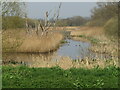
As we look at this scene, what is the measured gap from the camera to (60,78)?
582 cm

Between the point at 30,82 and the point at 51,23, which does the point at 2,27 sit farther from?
the point at 51,23

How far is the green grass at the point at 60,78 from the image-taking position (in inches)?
206

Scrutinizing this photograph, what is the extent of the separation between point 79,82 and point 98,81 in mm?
420

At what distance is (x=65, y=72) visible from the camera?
21.2ft

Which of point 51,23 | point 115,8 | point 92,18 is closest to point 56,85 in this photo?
point 115,8

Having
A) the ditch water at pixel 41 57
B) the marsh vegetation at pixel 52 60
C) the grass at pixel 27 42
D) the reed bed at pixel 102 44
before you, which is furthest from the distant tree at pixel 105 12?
the grass at pixel 27 42

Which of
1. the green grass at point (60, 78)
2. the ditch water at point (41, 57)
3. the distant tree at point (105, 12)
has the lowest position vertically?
the ditch water at point (41, 57)

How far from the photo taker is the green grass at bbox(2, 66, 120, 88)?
5.24m

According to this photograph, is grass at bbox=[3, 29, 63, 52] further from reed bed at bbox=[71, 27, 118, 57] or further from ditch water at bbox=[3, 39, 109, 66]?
reed bed at bbox=[71, 27, 118, 57]

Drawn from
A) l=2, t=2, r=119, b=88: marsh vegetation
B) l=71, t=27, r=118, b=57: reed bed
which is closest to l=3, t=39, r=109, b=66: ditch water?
l=2, t=2, r=119, b=88: marsh vegetation

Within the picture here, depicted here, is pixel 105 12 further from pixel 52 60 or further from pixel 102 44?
pixel 102 44

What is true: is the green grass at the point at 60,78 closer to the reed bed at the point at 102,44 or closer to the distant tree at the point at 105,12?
the distant tree at the point at 105,12

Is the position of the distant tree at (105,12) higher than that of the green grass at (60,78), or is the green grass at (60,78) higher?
the distant tree at (105,12)

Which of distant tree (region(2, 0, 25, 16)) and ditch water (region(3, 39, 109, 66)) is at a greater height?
distant tree (region(2, 0, 25, 16))
